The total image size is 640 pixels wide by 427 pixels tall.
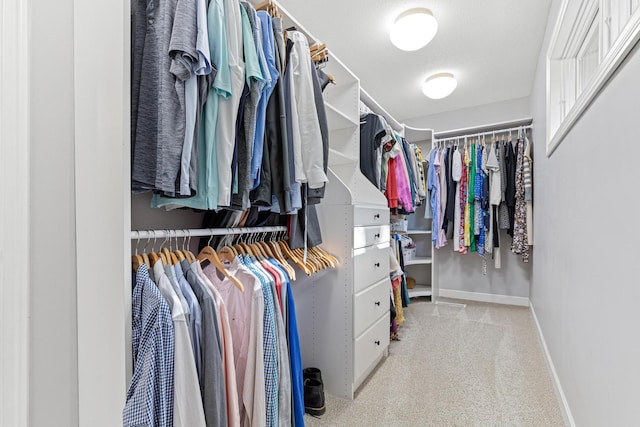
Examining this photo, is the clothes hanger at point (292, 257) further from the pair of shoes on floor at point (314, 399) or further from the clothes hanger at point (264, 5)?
the clothes hanger at point (264, 5)

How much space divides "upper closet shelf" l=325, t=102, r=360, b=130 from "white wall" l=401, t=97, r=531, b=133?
2445 millimetres

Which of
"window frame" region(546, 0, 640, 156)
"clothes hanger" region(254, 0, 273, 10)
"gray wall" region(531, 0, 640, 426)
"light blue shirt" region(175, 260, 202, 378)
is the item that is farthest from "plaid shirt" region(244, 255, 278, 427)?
"window frame" region(546, 0, 640, 156)

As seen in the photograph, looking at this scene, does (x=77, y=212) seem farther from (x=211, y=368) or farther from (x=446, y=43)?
(x=446, y=43)

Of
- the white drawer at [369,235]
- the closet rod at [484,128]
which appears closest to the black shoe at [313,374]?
the white drawer at [369,235]

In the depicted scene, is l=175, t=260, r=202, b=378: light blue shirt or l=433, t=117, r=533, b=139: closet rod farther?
l=433, t=117, r=533, b=139: closet rod

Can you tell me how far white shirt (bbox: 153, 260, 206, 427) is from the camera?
77cm

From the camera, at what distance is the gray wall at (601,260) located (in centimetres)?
79

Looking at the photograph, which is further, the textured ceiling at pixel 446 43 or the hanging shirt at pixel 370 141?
the hanging shirt at pixel 370 141

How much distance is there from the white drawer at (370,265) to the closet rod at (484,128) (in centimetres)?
214

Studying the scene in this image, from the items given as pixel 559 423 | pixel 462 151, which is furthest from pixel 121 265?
pixel 462 151

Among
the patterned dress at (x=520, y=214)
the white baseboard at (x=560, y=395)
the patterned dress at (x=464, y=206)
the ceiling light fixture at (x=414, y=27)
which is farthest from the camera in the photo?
the patterned dress at (x=464, y=206)

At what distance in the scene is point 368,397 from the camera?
1656 millimetres

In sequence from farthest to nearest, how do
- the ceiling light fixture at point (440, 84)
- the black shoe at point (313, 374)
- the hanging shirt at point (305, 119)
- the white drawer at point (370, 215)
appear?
the ceiling light fixture at point (440, 84) → the white drawer at point (370, 215) → the black shoe at point (313, 374) → the hanging shirt at point (305, 119)

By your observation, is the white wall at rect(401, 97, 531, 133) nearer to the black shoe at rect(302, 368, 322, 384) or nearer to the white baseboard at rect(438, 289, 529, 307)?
the white baseboard at rect(438, 289, 529, 307)
